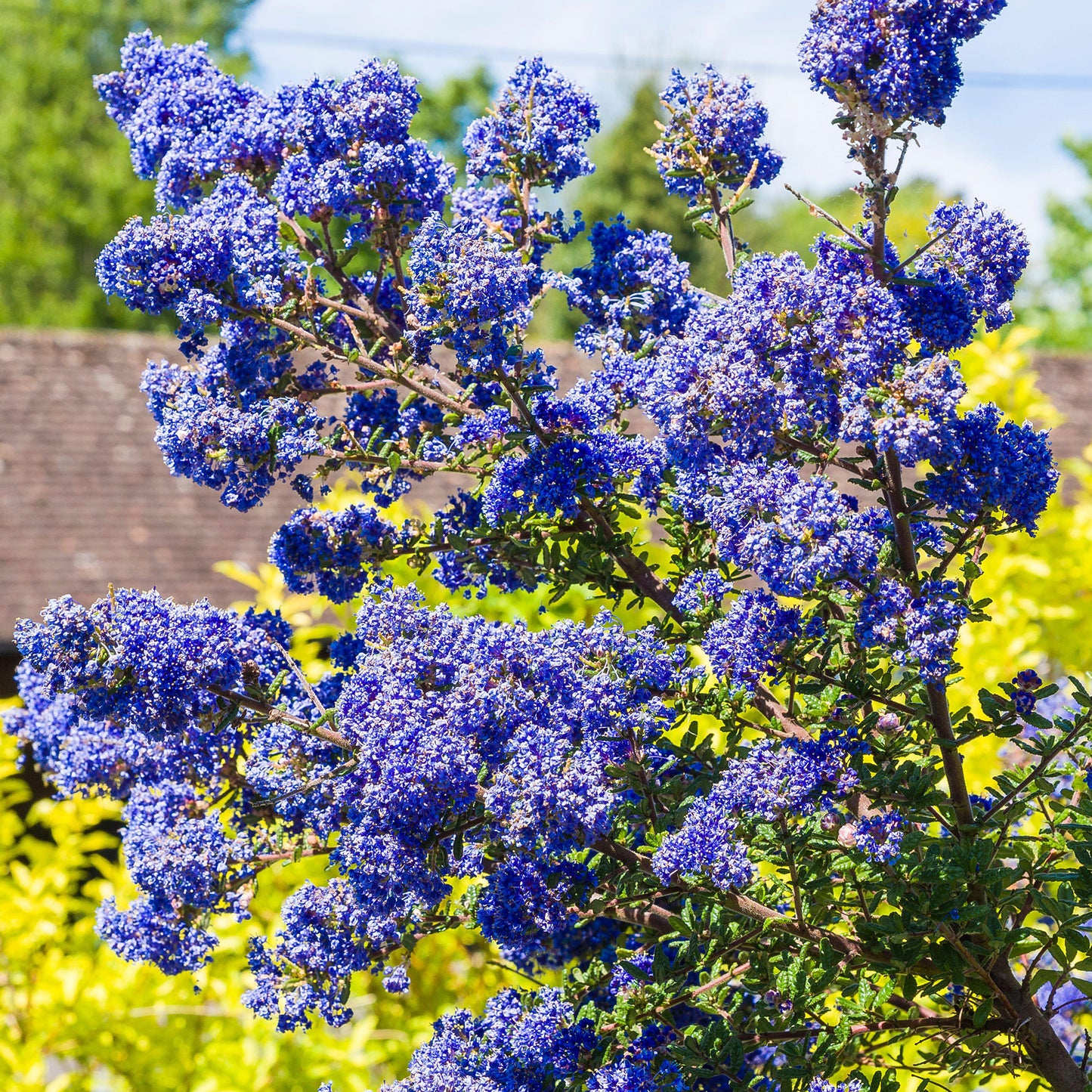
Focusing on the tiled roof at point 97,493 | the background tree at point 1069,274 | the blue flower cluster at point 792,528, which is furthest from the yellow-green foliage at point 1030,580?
the background tree at point 1069,274

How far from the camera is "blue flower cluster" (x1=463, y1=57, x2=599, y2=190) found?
8.96ft

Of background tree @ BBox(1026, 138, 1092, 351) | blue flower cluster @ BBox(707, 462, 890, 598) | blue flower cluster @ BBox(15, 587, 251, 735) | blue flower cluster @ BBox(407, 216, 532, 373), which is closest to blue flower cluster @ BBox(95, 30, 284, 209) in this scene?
blue flower cluster @ BBox(407, 216, 532, 373)

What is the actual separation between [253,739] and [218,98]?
4.83ft

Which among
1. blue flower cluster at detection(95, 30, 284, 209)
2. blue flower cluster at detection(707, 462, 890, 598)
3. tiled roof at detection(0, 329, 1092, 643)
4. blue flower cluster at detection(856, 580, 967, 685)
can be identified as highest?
tiled roof at detection(0, 329, 1092, 643)

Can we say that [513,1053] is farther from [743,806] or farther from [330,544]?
[330,544]

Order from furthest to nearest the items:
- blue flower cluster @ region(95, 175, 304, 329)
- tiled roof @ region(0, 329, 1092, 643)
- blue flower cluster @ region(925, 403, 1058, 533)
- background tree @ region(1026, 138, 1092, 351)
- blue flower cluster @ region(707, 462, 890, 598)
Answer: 1. background tree @ region(1026, 138, 1092, 351)
2. tiled roof @ region(0, 329, 1092, 643)
3. blue flower cluster @ region(95, 175, 304, 329)
4. blue flower cluster @ region(925, 403, 1058, 533)
5. blue flower cluster @ region(707, 462, 890, 598)

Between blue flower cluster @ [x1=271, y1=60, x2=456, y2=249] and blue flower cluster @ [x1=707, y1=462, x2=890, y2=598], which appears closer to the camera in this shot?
blue flower cluster @ [x1=707, y1=462, x2=890, y2=598]

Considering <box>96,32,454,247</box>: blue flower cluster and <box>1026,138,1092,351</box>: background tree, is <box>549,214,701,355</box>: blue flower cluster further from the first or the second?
<box>1026,138,1092,351</box>: background tree

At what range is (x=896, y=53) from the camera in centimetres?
191

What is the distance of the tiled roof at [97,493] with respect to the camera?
1238 cm

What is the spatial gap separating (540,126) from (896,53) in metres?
1.01

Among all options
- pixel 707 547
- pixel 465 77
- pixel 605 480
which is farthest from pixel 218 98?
pixel 465 77

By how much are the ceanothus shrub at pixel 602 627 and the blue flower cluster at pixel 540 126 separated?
1cm

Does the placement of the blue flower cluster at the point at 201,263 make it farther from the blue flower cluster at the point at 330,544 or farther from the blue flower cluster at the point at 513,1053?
the blue flower cluster at the point at 513,1053
